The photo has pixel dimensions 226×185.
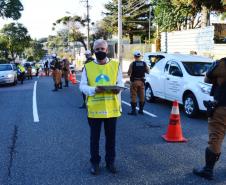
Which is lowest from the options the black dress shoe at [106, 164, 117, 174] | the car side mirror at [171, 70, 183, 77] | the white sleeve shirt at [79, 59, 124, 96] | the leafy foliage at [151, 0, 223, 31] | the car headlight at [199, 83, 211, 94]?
the black dress shoe at [106, 164, 117, 174]

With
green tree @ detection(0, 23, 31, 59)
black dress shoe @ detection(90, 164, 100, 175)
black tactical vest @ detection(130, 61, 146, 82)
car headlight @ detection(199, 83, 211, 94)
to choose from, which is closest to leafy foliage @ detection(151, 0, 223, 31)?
black tactical vest @ detection(130, 61, 146, 82)

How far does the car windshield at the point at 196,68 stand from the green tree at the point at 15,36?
61339mm

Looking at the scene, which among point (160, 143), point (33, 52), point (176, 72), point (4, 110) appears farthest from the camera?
point (33, 52)

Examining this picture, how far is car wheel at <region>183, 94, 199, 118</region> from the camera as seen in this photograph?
10391mm

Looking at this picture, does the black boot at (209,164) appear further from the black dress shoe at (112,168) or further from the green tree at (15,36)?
the green tree at (15,36)

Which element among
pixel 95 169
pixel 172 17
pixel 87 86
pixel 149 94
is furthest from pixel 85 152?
→ pixel 172 17

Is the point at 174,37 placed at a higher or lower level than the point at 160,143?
higher

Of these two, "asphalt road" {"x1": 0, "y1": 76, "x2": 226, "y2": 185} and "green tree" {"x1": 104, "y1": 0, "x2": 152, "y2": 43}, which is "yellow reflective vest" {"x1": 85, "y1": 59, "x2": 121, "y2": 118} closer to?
"asphalt road" {"x1": 0, "y1": 76, "x2": 226, "y2": 185}

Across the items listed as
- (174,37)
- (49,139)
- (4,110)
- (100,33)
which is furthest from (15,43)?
(49,139)

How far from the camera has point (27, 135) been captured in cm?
843

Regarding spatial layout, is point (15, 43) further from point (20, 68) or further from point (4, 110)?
point (4, 110)

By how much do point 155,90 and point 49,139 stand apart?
5.88 m

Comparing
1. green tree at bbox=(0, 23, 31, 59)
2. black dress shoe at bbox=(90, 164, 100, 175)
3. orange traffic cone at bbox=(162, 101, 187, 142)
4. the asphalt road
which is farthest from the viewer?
green tree at bbox=(0, 23, 31, 59)

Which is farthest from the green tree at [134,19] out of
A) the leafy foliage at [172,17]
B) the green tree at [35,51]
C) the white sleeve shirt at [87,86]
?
the green tree at [35,51]
